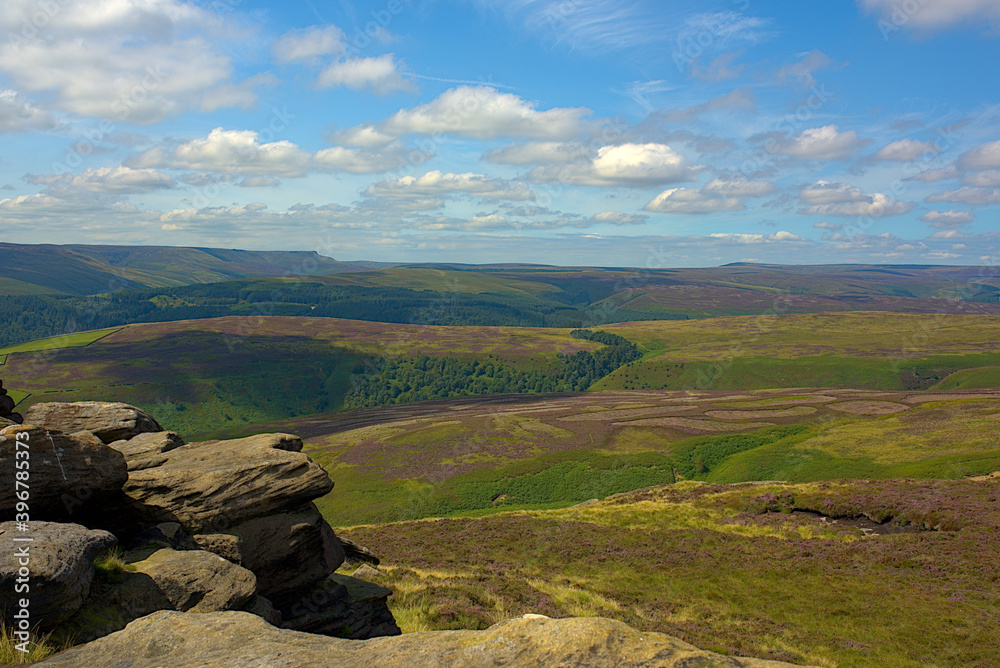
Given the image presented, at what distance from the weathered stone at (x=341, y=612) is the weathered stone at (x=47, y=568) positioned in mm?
7046

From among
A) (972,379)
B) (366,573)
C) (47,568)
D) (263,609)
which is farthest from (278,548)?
(972,379)

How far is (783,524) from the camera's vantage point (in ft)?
132

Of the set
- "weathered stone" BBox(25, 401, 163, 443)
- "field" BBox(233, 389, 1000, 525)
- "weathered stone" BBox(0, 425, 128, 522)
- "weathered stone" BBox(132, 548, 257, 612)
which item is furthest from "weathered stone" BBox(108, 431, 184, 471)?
"field" BBox(233, 389, 1000, 525)

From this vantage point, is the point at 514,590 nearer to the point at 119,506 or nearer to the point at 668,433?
the point at 119,506

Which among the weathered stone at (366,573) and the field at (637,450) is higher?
the weathered stone at (366,573)

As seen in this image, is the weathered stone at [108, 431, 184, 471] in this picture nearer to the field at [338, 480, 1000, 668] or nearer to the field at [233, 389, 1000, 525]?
the field at [338, 480, 1000, 668]

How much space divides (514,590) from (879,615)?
1611cm

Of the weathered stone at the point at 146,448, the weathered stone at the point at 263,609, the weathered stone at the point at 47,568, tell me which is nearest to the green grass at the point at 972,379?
the weathered stone at the point at 263,609

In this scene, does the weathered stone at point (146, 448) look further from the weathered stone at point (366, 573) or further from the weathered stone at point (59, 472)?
the weathered stone at point (366, 573)

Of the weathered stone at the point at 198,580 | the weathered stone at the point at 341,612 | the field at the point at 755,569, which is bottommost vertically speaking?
the field at the point at 755,569

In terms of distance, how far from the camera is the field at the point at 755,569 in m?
21.9

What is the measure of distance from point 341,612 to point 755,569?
2331cm

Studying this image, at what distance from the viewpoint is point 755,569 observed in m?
31.0

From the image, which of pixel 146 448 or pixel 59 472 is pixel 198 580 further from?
pixel 146 448
